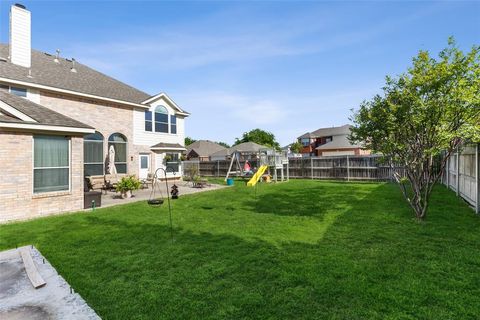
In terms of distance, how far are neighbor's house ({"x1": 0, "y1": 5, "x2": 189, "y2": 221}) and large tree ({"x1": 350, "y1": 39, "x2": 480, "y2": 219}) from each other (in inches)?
411

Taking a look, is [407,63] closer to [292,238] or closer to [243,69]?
[292,238]

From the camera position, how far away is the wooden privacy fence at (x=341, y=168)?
19078 mm

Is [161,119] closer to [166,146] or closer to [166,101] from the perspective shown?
[166,101]

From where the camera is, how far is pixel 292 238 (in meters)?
6.02

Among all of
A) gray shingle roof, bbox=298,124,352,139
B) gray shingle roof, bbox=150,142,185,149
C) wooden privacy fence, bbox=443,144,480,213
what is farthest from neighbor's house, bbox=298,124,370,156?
gray shingle roof, bbox=150,142,185,149

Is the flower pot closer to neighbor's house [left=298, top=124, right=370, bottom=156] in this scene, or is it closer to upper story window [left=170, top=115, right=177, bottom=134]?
upper story window [left=170, top=115, right=177, bottom=134]

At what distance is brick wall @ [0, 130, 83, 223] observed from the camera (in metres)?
8.23

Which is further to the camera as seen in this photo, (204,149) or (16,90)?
(204,149)

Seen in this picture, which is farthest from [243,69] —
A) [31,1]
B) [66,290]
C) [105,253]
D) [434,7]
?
[66,290]

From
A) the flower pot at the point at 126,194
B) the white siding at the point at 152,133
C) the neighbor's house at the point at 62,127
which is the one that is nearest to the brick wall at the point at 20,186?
the neighbor's house at the point at 62,127

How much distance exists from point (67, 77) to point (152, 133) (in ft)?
20.7

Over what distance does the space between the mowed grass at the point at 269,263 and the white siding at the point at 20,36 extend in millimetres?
10829

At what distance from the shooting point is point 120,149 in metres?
17.3

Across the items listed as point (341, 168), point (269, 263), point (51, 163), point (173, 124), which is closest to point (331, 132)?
point (341, 168)
